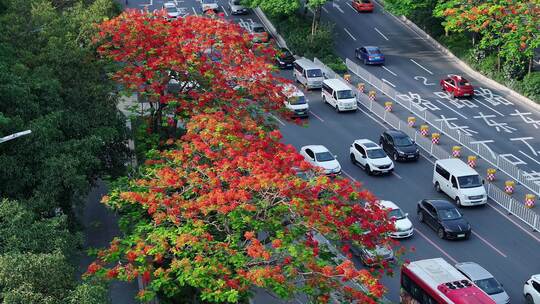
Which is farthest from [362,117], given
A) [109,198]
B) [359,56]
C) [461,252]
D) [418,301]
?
[109,198]

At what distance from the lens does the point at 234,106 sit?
35438 millimetres

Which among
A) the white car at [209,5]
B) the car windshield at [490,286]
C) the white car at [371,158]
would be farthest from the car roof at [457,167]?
the white car at [209,5]

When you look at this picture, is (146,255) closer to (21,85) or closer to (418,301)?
(21,85)

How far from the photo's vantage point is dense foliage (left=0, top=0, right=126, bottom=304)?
2042 cm

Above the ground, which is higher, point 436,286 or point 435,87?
point 436,286

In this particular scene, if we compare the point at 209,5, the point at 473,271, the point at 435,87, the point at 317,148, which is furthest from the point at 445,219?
the point at 209,5

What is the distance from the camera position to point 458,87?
184 ft

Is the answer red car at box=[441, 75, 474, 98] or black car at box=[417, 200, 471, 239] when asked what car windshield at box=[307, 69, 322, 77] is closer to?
red car at box=[441, 75, 474, 98]

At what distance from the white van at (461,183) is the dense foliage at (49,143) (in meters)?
17.4

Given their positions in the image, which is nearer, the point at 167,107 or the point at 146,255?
the point at 146,255

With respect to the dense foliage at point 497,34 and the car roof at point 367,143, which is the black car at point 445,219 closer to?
the car roof at point 367,143

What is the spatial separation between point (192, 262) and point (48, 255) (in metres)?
5.21

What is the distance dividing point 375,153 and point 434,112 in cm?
1055

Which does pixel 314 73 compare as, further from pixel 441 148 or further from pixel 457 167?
pixel 457 167
